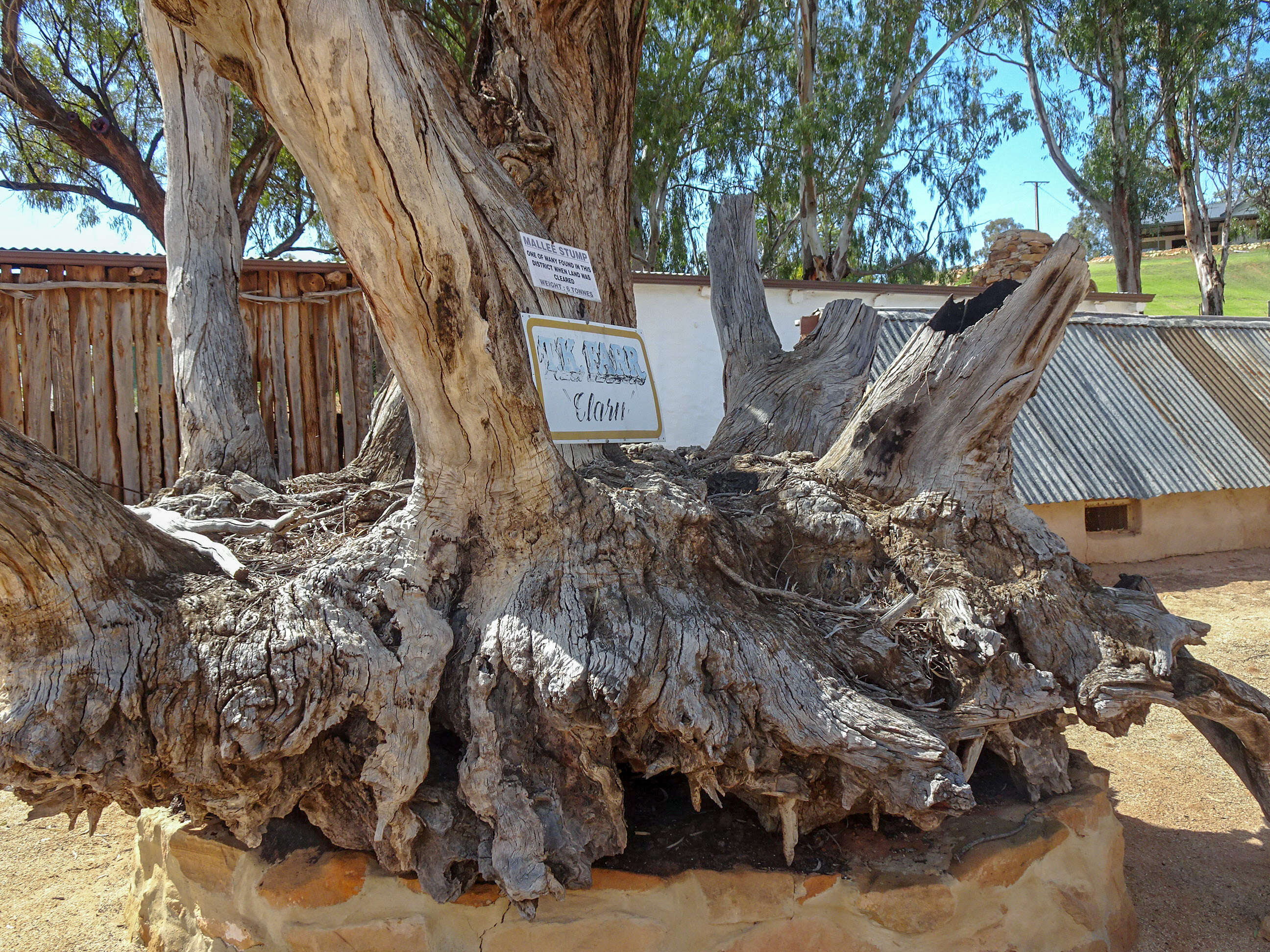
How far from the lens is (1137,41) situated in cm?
1908

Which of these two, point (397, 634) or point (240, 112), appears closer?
point (397, 634)

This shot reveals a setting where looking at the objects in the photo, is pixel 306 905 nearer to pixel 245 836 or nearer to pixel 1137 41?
pixel 245 836

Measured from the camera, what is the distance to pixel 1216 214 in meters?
40.8

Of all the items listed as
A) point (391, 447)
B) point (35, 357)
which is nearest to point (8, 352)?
point (35, 357)

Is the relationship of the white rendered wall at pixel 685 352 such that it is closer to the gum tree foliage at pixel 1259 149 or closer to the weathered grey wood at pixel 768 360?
the weathered grey wood at pixel 768 360

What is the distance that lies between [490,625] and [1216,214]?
48.8 meters

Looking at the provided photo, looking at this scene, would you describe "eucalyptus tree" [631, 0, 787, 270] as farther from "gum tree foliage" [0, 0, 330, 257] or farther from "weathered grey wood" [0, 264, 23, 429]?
"weathered grey wood" [0, 264, 23, 429]

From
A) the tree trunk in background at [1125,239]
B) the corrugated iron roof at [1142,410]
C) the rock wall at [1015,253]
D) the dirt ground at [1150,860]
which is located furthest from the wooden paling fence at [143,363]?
the tree trunk in background at [1125,239]

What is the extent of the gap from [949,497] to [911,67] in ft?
63.1

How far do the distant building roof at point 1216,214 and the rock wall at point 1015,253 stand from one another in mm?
9471

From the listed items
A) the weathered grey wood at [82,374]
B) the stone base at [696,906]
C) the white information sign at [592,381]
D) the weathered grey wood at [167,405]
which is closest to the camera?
the stone base at [696,906]

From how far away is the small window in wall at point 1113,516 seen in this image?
8695mm

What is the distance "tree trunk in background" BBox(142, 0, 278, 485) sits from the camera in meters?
3.74

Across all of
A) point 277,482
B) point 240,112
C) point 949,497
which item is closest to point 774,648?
point 949,497
